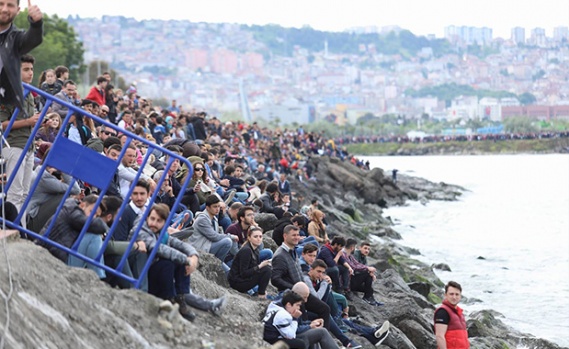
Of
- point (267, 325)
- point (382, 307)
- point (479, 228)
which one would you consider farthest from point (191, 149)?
point (479, 228)

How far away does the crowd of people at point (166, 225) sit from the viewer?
10070 millimetres

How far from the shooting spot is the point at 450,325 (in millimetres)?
12352

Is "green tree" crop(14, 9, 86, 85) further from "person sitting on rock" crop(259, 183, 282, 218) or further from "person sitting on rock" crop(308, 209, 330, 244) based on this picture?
"person sitting on rock" crop(308, 209, 330, 244)

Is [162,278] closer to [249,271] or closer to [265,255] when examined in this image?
Result: [249,271]

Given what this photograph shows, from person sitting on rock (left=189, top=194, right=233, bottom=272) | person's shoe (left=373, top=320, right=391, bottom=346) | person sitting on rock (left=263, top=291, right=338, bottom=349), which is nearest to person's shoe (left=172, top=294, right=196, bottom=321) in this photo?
person sitting on rock (left=263, top=291, right=338, bottom=349)

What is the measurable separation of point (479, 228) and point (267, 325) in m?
39.3

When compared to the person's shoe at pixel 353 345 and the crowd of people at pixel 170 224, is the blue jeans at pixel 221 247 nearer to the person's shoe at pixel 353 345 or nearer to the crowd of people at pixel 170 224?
the crowd of people at pixel 170 224

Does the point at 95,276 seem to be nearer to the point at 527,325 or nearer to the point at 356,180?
the point at 527,325

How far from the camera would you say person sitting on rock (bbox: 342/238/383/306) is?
17828mm

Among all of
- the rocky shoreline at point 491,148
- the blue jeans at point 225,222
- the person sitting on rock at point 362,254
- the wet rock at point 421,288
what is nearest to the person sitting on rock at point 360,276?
the person sitting on rock at point 362,254

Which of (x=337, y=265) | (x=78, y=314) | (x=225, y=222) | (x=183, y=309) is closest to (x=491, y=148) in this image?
(x=337, y=265)

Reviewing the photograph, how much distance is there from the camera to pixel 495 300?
27.1 meters

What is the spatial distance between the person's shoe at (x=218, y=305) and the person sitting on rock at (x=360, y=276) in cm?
649

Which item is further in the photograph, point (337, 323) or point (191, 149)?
point (191, 149)
